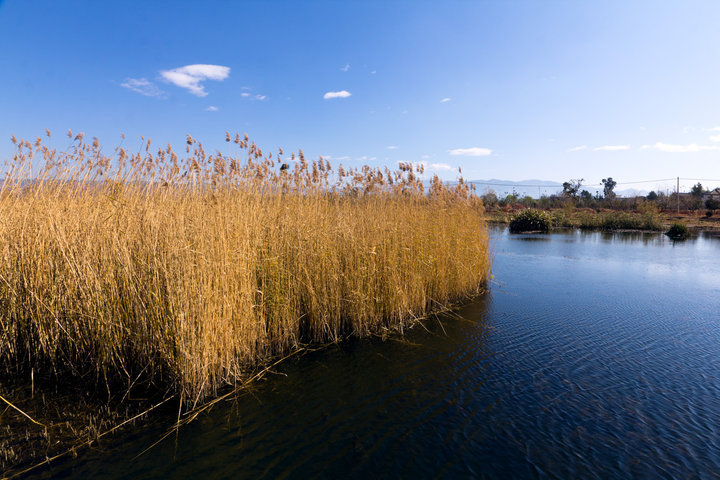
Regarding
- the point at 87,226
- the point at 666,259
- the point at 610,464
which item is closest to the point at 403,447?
the point at 610,464

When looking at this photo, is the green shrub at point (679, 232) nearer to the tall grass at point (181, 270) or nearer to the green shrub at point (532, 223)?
the green shrub at point (532, 223)

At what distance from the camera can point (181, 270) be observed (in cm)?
312

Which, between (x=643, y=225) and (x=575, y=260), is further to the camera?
(x=643, y=225)

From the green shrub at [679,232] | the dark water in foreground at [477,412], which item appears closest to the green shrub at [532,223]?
the green shrub at [679,232]

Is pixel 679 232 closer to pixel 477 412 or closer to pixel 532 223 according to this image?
pixel 532 223

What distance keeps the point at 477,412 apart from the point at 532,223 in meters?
21.2

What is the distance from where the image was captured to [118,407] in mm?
3176

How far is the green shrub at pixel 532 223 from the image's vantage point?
22125 mm

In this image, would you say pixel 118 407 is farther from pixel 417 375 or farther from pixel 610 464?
pixel 610 464

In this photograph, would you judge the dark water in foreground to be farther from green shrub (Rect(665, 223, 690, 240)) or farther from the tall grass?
green shrub (Rect(665, 223, 690, 240))

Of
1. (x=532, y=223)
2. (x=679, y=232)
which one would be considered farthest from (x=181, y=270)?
(x=679, y=232)

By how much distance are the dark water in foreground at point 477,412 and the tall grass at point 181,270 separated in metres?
0.55

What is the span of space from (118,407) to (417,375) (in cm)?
291

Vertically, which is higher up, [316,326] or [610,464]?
[316,326]
